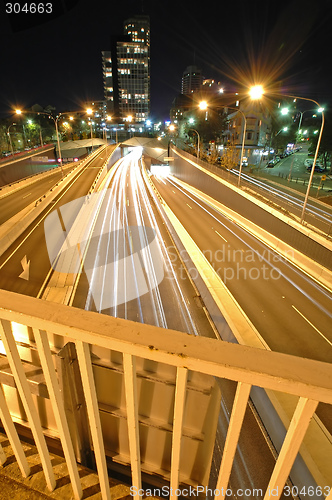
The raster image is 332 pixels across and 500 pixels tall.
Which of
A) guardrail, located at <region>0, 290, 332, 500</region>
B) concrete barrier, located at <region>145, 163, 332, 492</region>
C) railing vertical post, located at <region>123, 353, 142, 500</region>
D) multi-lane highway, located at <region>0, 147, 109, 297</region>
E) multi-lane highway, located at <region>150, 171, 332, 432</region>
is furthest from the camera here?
multi-lane highway, located at <region>0, 147, 109, 297</region>

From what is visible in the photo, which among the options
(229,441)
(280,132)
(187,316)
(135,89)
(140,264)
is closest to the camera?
→ (229,441)

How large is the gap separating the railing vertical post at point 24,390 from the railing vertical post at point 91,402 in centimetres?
51

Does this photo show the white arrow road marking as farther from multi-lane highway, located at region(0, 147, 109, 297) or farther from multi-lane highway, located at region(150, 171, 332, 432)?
multi-lane highway, located at region(150, 171, 332, 432)

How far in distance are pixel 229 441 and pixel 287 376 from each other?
0.65 metres

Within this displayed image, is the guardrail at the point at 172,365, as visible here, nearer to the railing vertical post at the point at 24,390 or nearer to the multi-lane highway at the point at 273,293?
the railing vertical post at the point at 24,390

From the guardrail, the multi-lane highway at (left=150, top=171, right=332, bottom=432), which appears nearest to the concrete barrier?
the multi-lane highway at (left=150, top=171, right=332, bottom=432)

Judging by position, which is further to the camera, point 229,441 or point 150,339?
point 229,441

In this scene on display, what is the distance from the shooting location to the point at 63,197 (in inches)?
1074

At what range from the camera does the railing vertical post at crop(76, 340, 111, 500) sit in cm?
158

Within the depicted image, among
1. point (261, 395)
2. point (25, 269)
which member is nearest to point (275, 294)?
point (261, 395)

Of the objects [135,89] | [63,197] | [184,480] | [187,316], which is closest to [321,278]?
[187,316]

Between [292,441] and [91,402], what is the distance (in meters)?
1.24

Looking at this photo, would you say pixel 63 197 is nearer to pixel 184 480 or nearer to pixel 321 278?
pixel 321 278

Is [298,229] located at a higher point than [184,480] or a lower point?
lower
